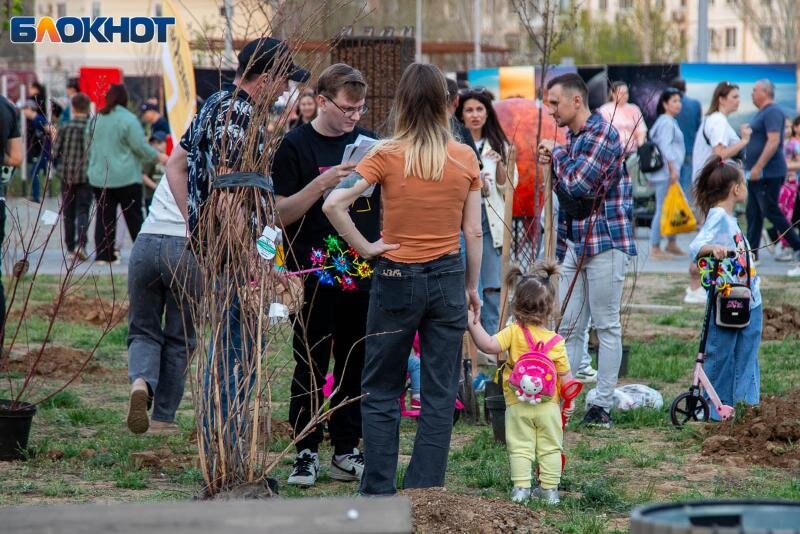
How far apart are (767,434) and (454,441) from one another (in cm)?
166

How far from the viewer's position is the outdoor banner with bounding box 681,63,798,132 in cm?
2200

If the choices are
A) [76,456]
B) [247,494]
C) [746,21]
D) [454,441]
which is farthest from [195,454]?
[746,21]

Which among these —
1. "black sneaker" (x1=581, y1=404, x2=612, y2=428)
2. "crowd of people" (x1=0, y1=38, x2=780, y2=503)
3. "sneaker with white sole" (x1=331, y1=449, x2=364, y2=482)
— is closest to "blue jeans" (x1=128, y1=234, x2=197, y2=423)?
"crowd of people" (x1=0, y1=38, x2=780, y2=503)

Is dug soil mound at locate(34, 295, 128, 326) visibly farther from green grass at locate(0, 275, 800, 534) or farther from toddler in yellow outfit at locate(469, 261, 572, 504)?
toddler in yellow outfit at locate(469, 261, 572, 504)

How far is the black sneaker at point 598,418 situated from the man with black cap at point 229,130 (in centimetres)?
282

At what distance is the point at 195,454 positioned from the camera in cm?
675

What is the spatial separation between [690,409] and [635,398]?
0.49m

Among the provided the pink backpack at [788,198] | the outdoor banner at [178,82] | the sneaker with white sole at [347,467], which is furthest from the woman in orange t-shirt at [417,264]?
the pink backpack at [788,198]

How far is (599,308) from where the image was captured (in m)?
7.28

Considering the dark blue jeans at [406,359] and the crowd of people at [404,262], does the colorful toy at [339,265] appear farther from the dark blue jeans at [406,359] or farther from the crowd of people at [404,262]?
the dark blue jeans at [406,359]

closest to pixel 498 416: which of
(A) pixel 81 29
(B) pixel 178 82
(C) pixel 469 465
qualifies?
(C) pixel 469 465

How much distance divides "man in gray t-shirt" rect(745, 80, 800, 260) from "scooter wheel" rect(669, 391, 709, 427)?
7077 millimetres

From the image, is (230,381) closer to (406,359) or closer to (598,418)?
(406,359)

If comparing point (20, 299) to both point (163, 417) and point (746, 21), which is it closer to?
point (163, 417)
